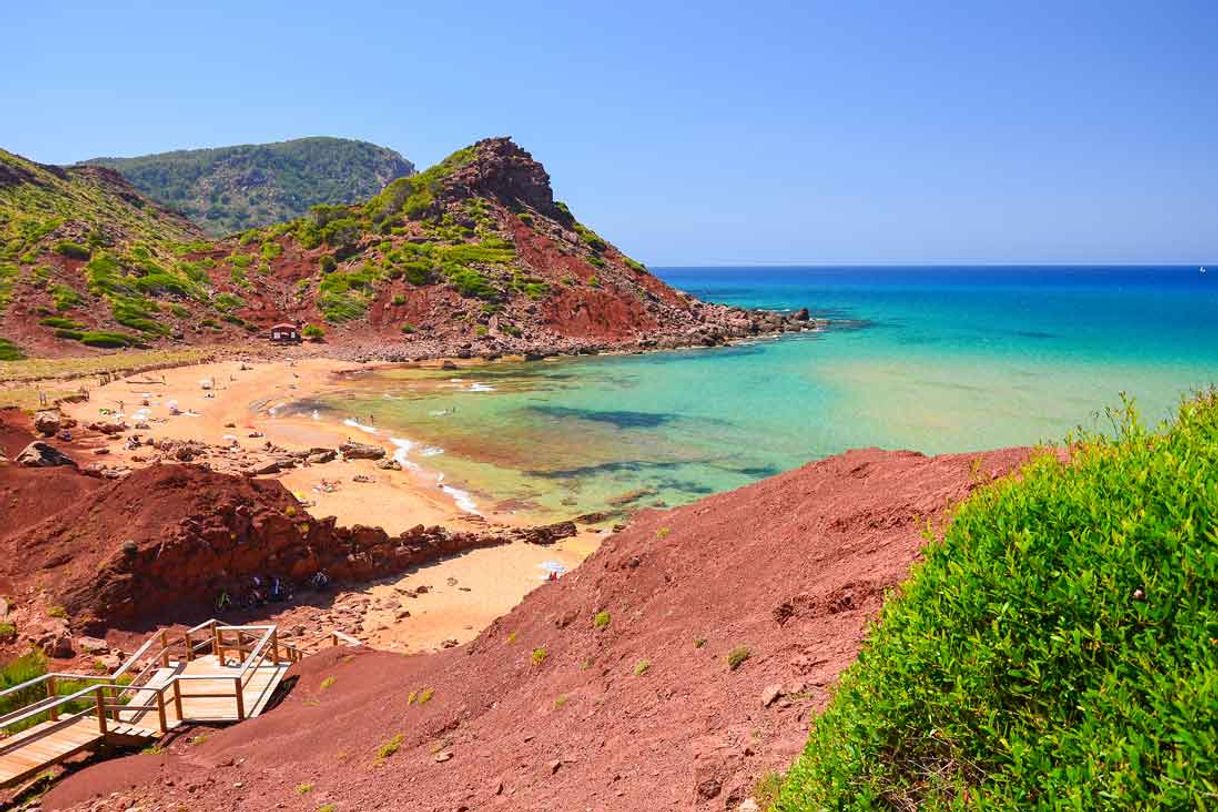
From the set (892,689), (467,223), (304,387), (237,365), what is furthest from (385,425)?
(467,223)

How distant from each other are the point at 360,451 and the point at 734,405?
23.4 metres

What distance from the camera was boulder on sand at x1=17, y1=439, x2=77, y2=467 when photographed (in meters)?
21.0

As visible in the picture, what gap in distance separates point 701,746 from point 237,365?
5502 cm

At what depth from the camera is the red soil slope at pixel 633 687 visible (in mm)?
6652

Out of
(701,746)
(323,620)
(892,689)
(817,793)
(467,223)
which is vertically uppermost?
(467,223)

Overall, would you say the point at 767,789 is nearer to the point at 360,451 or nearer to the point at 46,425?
the point at 360,451

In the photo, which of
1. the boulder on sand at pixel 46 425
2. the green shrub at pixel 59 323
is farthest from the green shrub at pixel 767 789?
the green shrub at pixel 59 323

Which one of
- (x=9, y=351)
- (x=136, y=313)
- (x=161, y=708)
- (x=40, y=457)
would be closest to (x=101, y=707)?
(x=161, y=708)

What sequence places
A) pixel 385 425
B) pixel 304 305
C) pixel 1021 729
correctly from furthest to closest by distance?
1. pixel 304 305
2. pixel 385 425
3. pixel 1021 729

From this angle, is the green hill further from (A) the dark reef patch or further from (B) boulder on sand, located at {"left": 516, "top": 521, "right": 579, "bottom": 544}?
(B) boulder on sand, located at {"left": 516, "top": 521, "right": 579, "bottom": 544}

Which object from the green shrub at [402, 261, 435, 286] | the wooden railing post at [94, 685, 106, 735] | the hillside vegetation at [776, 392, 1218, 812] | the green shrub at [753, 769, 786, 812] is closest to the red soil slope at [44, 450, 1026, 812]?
the green shrub at [753, 769, 786, 812]

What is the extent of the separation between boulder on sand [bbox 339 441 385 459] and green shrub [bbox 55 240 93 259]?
49.8 metres

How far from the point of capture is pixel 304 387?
48.4m

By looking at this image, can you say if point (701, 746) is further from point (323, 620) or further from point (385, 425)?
point (385, 425)
